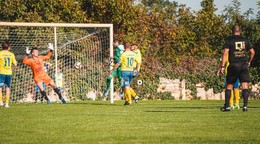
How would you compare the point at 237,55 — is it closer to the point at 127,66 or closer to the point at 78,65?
the point at 127,66

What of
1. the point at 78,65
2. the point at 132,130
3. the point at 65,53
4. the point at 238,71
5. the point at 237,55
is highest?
the point at 65,53

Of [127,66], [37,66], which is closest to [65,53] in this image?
[37,66]

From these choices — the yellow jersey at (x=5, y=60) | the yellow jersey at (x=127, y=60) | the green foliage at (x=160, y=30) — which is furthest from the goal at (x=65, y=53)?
the yellow jersey at (x=5, y=60)

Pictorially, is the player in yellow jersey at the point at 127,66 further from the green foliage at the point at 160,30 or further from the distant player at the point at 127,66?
the green foliage at the point at 160,30

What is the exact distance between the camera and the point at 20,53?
27281mm

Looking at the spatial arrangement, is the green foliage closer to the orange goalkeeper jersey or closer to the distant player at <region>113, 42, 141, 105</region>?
the orange goalkeeper jersey

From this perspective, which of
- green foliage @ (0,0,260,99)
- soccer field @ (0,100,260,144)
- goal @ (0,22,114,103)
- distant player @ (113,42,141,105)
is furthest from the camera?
green foliage @ (0,0,260,99)

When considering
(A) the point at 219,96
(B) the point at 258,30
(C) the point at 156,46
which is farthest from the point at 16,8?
(B) the point at 258,30

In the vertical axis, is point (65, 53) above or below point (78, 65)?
above

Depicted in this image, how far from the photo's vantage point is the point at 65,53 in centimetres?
2717

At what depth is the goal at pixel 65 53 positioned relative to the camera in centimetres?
2709

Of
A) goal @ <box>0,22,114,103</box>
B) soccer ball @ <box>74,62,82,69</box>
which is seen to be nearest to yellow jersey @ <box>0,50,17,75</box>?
goal @ <box>0,22,114,103</box>

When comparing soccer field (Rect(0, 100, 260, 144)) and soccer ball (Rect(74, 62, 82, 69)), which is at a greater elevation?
soccer ball (Rect(74, 62, 82, 69))

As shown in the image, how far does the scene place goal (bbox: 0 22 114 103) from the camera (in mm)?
27094
